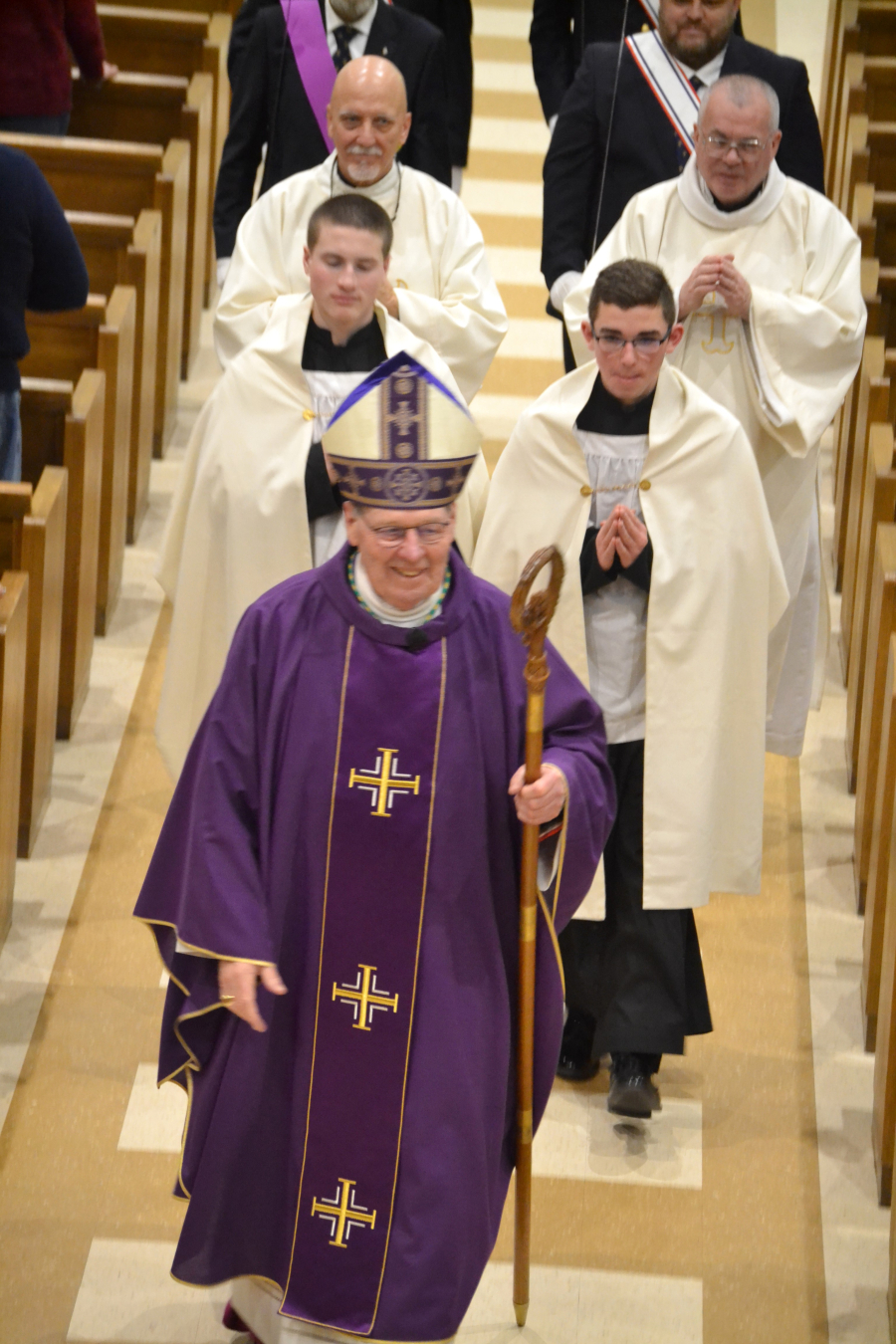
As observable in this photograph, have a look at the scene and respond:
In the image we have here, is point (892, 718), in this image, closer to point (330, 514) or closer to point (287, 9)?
point (330, 514)

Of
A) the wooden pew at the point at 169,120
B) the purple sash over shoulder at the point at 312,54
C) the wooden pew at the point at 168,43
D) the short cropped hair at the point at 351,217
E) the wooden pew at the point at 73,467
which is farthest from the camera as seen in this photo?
the wooden pew at the point at 168,43

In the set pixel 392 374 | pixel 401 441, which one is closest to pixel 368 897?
pixel 401 441

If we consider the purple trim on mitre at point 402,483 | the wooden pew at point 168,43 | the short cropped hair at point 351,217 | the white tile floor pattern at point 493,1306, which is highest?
the wooden pew at point 168,43

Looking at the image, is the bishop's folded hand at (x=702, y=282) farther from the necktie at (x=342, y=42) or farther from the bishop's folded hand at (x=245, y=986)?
the bishop's folded hand at (x=245, y=986)

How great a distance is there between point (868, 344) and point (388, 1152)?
382 centimetres

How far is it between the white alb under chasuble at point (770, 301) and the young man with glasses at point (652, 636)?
67cm

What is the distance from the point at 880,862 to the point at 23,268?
2.77 meters

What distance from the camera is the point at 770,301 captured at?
528cm

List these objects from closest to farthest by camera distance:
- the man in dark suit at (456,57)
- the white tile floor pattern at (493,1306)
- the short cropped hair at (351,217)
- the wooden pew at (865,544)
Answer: the white tile floor pattern at (493,1306) < the short cropped hair at (351,217) < the wooden pew at (865,544) < the man in dark suit at (456,57)

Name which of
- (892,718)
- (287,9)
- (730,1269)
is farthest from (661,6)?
(730,1269)

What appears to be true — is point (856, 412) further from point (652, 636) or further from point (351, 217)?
point (351, 217)

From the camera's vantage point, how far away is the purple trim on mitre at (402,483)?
344 centimetres

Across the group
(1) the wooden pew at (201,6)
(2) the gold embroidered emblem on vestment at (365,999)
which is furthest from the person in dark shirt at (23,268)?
(1) the wooden pew at (201,6)

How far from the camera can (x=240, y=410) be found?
5.02 metres
